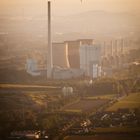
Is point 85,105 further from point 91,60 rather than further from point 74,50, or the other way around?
point 74,50

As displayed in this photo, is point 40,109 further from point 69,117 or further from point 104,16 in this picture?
point 104,16

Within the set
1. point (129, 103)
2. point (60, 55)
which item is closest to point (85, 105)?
point (129, 103)

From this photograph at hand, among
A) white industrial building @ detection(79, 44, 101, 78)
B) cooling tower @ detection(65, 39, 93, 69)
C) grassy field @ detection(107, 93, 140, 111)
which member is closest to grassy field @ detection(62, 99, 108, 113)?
grassy field @ detection(107, 93, 140, 111)

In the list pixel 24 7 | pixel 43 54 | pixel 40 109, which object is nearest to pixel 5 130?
pixel 40 109

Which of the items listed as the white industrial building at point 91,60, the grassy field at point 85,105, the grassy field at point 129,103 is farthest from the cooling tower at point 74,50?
the grassy field at point 129,103

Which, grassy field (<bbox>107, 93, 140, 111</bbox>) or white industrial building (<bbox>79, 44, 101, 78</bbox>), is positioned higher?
white industrial building (<bbox>79, 44, 101, 78</bbox>)

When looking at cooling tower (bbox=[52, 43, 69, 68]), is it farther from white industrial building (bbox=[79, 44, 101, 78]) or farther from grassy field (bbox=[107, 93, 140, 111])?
grassy field (bbox=[107, 93, 140, 111])

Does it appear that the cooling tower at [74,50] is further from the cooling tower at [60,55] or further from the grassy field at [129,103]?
the grassy field at [129,103]
